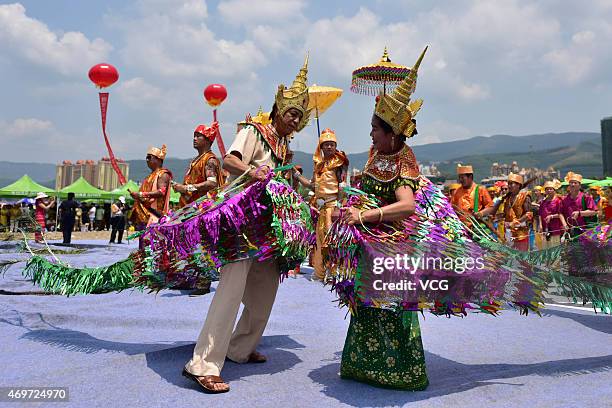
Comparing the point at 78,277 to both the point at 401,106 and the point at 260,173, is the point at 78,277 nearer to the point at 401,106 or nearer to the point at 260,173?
the point at 260,173

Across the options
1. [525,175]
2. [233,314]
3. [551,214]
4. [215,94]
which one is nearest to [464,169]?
[551,214]

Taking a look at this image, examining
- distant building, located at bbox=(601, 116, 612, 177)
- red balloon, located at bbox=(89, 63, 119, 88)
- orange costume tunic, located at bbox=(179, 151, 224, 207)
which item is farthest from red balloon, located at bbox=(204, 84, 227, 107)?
distant building, located at bbox=(601, 116, 612, 177)

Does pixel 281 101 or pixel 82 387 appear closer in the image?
pixel 82 387

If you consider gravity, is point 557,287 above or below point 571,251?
below

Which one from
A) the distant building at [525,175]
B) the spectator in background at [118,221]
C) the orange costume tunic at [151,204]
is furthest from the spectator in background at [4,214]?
the distant building at [525,175]

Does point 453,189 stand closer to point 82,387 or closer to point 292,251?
point 292,251

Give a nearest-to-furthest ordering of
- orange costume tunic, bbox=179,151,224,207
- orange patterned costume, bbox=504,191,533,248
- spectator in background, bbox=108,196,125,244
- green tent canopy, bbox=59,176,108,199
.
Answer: orange costume tunic, bbox=179,151,224,207 < orange patterned costume, bbox=504,191,533,248 < spectator in background, bbox=108,196,125,244 < green tent canopy, bbox=59,176,108,199

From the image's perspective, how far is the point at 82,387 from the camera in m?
2.31

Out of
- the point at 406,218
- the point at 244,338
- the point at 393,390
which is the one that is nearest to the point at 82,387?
the point at 244,338

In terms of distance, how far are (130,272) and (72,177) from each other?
320ft

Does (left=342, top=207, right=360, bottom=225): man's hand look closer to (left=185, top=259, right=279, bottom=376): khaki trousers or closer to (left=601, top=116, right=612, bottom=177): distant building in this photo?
(left=185, top=259, right=279, bottom=376): khaki trousers

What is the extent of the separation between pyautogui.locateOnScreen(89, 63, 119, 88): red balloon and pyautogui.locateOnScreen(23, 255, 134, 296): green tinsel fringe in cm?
825

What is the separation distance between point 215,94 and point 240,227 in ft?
28.8

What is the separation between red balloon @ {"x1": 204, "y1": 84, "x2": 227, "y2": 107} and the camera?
10.6 meters
